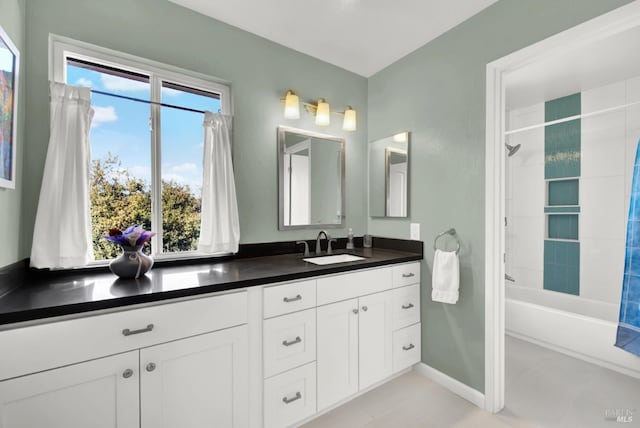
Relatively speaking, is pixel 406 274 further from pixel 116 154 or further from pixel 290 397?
pixel 116 154

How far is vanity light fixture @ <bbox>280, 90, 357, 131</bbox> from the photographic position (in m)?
2.12

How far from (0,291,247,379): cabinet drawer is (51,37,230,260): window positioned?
26.9 inches

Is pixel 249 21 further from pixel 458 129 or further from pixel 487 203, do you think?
pixel 487 203

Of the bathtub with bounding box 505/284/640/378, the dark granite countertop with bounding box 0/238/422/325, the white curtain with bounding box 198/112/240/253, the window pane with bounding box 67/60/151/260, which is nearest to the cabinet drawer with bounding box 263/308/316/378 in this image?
the dark granite countertop with bounding box 0/238/422/325

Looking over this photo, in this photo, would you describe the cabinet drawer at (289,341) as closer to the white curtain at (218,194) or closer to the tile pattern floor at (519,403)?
the tile pattern floor at (519,403)

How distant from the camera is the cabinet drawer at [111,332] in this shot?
932mm

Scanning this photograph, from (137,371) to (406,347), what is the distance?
172 cm

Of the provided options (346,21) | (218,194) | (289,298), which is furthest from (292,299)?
(346,21)

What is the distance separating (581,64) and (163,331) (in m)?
3.36

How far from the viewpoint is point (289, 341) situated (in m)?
1.52

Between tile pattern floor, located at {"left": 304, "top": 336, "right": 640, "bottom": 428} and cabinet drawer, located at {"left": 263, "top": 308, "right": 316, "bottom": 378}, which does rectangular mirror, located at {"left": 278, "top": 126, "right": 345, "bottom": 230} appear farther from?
tile pattern floor, located at {"left": 304, "top": 336, "right": 640, "bottom": 428}

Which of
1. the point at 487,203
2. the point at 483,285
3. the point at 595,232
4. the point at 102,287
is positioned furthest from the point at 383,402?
the point at 595,232

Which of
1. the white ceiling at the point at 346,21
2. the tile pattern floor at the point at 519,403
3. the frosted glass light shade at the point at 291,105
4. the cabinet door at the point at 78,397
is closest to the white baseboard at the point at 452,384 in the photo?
the tile pattern floor at the point at 519,403

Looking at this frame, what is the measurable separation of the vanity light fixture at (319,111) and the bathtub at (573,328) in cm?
231
